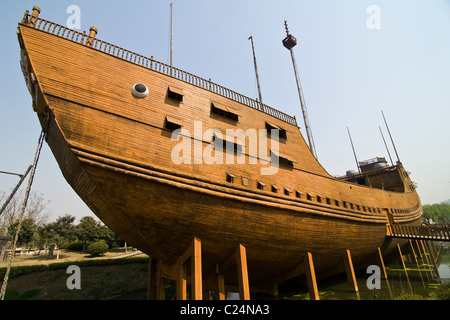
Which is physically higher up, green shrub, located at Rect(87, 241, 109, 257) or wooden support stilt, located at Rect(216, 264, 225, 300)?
green shrub, located at Rect(87, 241, 109, 257)

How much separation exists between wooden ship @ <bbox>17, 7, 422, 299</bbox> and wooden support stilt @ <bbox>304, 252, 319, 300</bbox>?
0.19 feet

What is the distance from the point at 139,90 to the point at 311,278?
9525 mm

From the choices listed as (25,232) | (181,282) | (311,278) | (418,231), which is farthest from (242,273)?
(25,232)

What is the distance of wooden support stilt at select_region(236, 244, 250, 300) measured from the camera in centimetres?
672

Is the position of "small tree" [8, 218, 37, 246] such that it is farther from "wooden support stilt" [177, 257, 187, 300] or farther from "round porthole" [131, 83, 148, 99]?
"round porthole" [131, 83, 148, 99]

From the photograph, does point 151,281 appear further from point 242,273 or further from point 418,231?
point 418,231

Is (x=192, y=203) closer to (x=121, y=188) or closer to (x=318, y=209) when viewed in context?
(x=121, y=188)

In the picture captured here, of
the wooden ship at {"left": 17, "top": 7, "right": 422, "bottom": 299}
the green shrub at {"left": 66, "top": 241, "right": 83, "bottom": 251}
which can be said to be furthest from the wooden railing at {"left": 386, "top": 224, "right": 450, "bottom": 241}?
the green shrub at {"left": 66, "top": 241, "right": 83, "bottom": 251}

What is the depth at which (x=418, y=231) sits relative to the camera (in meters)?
13.7

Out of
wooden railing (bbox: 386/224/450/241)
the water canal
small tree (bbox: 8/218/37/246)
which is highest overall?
small tree (bbox: 8/218/37/246)

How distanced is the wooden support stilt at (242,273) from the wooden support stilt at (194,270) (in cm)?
139

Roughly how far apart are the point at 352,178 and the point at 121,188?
69.6ft
